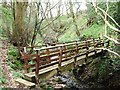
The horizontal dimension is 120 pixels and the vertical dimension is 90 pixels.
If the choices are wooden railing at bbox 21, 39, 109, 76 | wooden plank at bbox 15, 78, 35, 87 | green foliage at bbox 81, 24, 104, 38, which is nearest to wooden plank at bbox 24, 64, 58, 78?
wooden railing at bbox 21, 39, 109, 76

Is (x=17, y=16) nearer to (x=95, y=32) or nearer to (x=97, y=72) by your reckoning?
(x=97, y=72)

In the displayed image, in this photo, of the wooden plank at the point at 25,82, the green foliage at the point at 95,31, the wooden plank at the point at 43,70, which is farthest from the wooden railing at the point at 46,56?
the green foliage at the point at 95,31

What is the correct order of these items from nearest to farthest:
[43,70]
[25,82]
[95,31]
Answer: [25,82] → [43,70] → [95,31]

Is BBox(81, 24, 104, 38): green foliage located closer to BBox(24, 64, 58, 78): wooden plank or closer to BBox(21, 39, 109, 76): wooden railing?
BBox(21, 39, 109, 76): wooden railing

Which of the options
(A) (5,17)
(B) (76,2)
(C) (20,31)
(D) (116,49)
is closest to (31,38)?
(C) (20,31)

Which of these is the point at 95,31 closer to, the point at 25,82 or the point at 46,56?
the point at 46,56

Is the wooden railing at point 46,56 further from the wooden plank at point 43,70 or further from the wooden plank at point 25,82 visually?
the wooden plank at point 25,82

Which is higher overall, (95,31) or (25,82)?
(95,31)

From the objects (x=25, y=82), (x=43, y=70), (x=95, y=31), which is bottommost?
(x=25, y=82)

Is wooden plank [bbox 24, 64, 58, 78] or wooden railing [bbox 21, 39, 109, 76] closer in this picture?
wooden plank [bbox 24, 64, 58, 78]

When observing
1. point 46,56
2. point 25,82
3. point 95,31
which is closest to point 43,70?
point 46,56

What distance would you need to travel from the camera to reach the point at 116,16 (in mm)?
9906

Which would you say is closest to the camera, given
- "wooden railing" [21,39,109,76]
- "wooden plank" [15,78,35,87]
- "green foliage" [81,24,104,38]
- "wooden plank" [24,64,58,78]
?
"wooden plank" [15,78,35,87]

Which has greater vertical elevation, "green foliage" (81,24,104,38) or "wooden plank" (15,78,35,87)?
"green foliage" (81,24,104,38)
